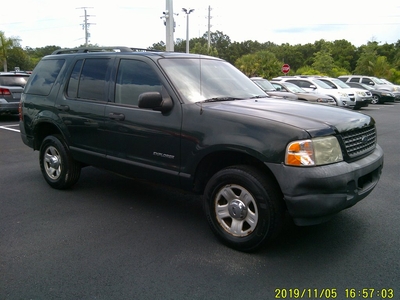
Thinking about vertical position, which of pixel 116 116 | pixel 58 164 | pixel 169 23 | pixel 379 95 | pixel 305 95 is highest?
pixel 169 23

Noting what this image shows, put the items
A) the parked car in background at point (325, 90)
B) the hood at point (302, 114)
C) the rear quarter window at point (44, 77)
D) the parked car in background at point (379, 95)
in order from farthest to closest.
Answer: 1. the parked car in background at point (379, 95)
2. the parked car in background at point (325, 90)
3. the rear quarter window at point (44, 77)
4. the hood at point (302, 114)

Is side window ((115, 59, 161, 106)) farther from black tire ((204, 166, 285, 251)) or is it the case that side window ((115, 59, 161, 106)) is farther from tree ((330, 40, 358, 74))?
tree ((330, 40, 358, 74))

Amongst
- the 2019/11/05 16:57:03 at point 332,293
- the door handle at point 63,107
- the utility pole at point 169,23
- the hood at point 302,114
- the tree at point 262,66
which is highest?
the utility pole at point 169,23

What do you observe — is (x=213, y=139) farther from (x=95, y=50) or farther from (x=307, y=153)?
(x=95, y=50)

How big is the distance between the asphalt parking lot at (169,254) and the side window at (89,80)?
137cm

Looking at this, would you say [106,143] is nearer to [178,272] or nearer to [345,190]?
[178,272]

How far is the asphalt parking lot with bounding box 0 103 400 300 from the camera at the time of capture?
3025 millimetres

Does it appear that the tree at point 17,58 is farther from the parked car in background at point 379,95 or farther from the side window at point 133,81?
the side window at point 133,81

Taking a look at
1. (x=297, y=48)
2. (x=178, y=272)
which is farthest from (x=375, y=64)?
(x=178, y=272)

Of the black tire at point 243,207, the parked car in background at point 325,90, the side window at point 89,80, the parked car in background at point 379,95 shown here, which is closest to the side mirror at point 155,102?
the black tire at point 243,207

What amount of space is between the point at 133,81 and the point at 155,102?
73 cm

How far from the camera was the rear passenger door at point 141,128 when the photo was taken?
404 cm

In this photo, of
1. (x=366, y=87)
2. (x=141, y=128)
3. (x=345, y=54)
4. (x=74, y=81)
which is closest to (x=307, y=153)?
(x=141, y=128)

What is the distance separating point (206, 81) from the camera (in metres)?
4.43
